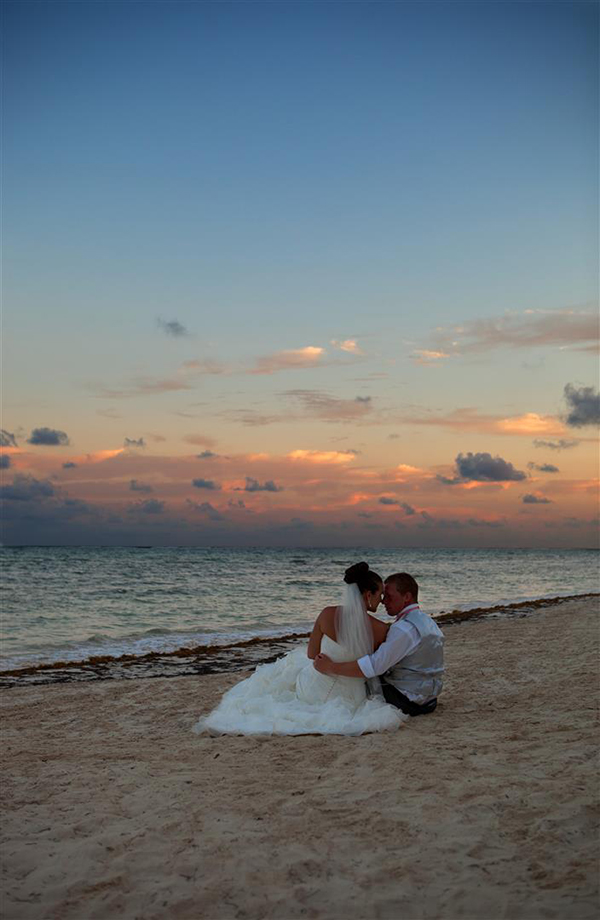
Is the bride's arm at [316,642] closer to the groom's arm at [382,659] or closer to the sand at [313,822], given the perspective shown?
the groom's arm at [382,659]

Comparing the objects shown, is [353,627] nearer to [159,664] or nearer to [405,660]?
[405,660]

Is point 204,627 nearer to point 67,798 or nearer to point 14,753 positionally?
point 14,753

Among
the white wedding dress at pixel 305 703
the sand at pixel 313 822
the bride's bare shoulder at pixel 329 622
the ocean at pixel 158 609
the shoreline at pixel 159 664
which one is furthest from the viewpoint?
the ocean at pixel 158 609

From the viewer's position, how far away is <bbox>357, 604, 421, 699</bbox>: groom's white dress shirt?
7.47 meters

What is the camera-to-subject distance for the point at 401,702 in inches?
303

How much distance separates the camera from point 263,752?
22.2 feet

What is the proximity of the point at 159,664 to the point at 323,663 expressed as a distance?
753 cm

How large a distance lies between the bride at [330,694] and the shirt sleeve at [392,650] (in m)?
0.16

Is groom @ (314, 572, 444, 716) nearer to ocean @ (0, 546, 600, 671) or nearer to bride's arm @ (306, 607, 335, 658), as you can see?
bride's arm @ (306, 607, 335, 658)

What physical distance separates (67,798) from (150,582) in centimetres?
3612

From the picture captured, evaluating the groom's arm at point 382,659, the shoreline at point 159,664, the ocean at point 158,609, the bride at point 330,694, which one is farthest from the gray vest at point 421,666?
the ocean at point 158,609

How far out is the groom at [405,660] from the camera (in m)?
7.51

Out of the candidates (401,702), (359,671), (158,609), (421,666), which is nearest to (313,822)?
(359,671)

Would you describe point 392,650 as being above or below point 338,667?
above
